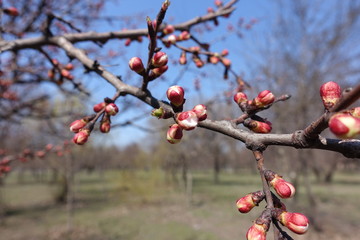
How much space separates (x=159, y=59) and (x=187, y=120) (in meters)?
0.35

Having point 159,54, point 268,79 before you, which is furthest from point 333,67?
point 159,54

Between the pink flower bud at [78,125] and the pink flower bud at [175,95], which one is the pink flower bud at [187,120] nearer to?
the pink flower bud at [175,95]

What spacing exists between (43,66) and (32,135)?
46.4 feet

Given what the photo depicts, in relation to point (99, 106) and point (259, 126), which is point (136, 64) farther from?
point (259, 126)

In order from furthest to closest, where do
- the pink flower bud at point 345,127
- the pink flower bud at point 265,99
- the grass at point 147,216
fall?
the grass at point 147,216 → the pink flower bud at point 265,99 → the pink flower bud at point 345,127

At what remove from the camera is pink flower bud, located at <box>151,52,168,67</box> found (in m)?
1.08

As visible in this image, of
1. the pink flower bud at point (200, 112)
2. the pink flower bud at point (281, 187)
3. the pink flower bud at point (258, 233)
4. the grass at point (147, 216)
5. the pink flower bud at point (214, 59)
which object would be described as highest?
the pink flower bud at point (214, 59)

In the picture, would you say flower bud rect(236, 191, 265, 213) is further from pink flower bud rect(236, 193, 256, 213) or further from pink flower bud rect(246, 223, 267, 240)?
pink flower bud rect(246, 223, 267, 240)

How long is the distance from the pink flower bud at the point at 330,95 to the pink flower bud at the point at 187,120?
431mm

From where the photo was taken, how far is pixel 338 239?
9664mm

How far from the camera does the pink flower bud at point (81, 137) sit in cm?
126

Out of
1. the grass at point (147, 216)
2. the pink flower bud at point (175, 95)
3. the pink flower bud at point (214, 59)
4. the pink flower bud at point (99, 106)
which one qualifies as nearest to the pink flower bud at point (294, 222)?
the pink flower bud at point (175, 95)

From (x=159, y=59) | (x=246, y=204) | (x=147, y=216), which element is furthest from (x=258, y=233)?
(x=147, y=216)

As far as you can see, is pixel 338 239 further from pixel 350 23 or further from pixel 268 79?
pixel 350 23
